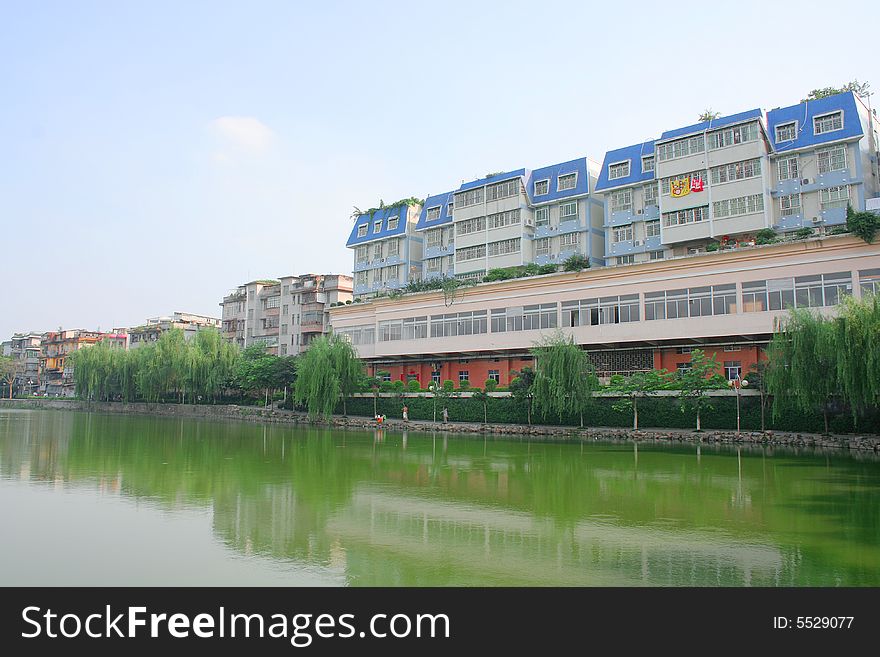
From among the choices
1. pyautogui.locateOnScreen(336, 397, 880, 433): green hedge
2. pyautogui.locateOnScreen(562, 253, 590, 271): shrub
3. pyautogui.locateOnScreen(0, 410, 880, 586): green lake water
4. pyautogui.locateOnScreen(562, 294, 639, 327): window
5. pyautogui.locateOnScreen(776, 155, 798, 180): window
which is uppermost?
pyautogui.locateOnScreen(776, 155, 798, 180): window

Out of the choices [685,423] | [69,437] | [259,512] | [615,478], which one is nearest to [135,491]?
[259,512]

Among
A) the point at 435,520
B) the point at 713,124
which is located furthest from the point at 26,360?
the point at 435,520

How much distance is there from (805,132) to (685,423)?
15.8 meters

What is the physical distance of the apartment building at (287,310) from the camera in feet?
201

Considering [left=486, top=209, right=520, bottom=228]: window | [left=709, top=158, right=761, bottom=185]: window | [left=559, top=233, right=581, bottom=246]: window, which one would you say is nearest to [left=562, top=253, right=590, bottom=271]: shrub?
[left=559, top=233, right=581, bottom=246]: window

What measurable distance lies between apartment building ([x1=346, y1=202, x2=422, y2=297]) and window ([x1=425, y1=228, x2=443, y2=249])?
5.24ft

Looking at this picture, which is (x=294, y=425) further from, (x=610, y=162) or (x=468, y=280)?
(x=610, y=162)

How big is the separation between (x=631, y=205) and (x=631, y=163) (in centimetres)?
243

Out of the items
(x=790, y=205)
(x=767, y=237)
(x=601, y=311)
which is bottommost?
(x=601, y=311)

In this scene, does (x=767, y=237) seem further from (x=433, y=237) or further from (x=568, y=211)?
(x=433, y=237)

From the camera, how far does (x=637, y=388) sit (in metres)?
30.5

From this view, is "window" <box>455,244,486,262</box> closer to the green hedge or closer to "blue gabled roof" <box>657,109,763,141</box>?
the green hedge

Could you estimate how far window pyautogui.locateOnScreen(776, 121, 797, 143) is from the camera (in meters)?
33.7

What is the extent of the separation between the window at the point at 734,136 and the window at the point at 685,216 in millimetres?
3227
